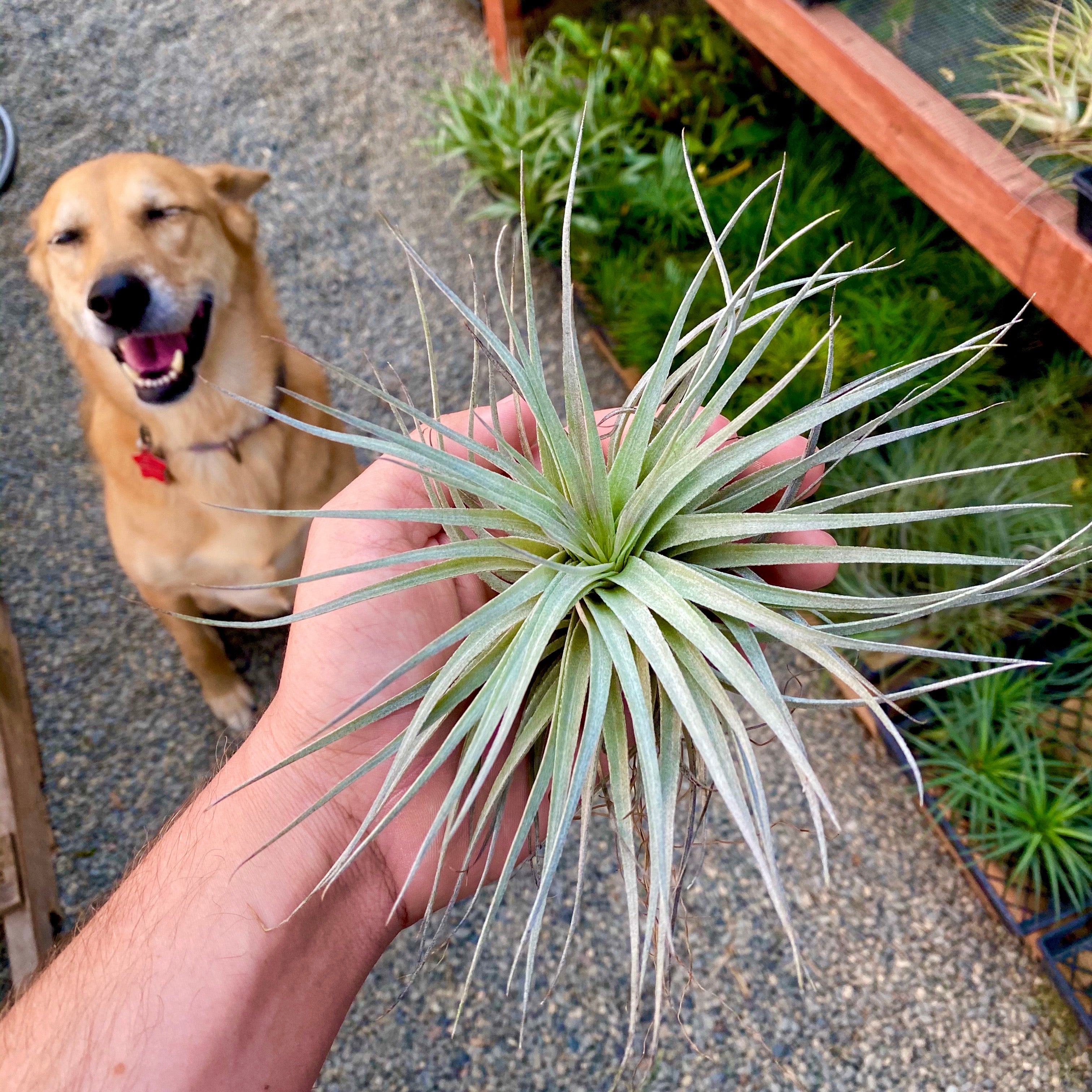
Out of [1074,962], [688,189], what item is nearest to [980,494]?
[1074,962]

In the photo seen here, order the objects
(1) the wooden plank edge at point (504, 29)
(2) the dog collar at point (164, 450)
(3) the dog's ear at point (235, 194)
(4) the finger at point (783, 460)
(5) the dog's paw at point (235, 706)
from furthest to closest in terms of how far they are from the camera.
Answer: (1) the wooden plank edge at point (504, 29)
(5) the dog's paw at point (235, 706)
(3) the dog's ear at point (235, 194)
(2) the dog collar at point (164, 450)
(4) the finger at point (783, 460)

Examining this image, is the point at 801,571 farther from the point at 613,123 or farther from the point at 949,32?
the point at 613,123

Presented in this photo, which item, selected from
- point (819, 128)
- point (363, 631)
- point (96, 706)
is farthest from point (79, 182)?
point (819, 128)

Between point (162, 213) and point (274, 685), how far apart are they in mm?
1407

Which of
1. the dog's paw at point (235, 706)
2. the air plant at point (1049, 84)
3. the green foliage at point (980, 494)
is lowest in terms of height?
the green foliage at point (980, 494)

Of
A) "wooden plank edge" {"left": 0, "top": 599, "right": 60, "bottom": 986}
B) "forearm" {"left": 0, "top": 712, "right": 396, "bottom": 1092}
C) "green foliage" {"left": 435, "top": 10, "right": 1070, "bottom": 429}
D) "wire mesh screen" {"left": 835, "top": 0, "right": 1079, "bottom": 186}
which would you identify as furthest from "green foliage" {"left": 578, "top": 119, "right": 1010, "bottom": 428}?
"wooden plank edge" {"left": 0, "top": 599, "right": 60, "bottom": 986}

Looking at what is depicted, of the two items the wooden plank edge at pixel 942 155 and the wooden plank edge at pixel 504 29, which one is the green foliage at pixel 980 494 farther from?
the wooden plank edge at pixel 504 29

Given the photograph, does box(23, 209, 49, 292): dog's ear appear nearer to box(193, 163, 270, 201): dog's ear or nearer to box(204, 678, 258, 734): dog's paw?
box(193, 163, 270, 201): dog's ear

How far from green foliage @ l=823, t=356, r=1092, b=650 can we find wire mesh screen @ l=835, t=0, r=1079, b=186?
86 centimetres

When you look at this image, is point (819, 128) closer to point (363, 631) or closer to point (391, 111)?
point (391, 111)

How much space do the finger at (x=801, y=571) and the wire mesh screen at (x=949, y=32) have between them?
59.0 inches

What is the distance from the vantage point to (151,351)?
1996mm

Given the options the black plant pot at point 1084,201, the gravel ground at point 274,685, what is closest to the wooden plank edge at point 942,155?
the black plant pot at point 1084,201

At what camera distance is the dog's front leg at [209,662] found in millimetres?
2273
